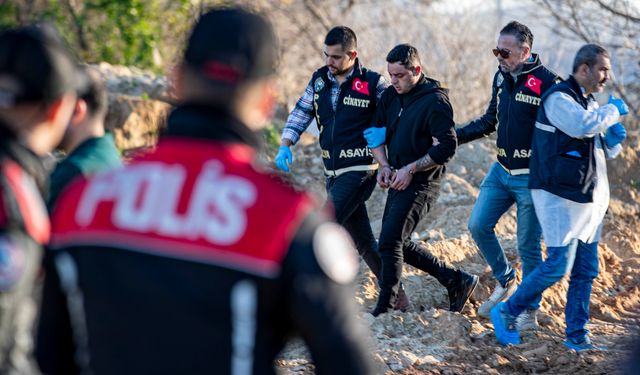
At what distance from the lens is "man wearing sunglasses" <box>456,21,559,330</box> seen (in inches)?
264

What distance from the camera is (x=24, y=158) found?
268 cm

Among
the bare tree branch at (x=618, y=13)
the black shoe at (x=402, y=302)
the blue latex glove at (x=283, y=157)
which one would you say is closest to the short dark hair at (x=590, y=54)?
the black shoe at (x=402, y=302)

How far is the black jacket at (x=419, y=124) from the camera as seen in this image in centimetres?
673

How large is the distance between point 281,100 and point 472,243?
6601 millimetres

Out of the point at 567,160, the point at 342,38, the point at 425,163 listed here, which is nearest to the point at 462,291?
the point at 425,163

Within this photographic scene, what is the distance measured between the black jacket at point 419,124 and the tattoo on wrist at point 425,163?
0.11 feet

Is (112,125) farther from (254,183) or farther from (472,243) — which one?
(254,183)

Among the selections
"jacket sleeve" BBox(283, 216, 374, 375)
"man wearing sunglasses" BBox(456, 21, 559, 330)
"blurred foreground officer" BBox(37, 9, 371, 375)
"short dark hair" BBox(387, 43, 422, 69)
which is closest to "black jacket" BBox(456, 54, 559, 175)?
"man wearing sunglasses" BBox(456, 21, 559, 330)

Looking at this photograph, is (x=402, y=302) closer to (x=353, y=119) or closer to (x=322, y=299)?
(x=353, y=119)

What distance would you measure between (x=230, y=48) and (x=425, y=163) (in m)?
4.58

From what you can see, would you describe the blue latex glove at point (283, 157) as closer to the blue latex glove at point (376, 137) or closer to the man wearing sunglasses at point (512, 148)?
the blue latex glove at point (376, 137)

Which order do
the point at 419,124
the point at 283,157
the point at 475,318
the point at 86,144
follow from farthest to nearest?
1. the point at 283,157
2. the point at 475,318
3. the point at 419,124
4. the point at 86,144

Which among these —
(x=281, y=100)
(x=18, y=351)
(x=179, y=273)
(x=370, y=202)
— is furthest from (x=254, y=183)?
(x=281, y=100)

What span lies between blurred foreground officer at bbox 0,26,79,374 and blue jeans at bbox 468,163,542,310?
14.7 feet
